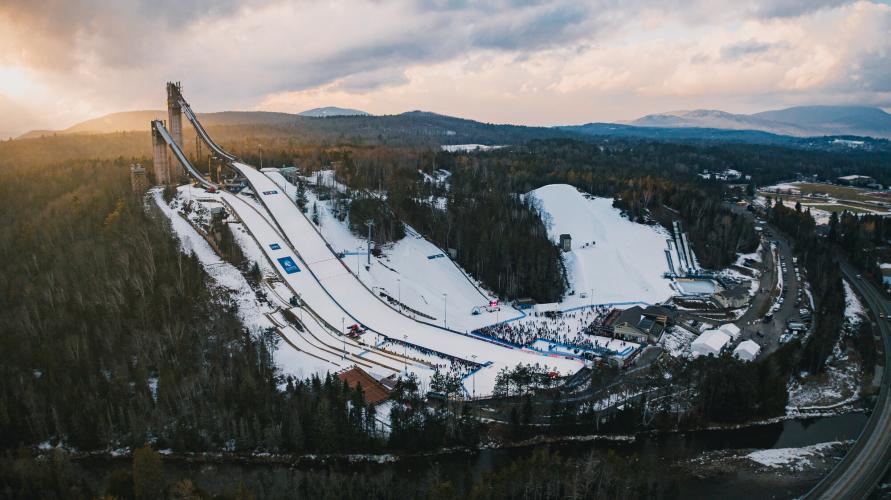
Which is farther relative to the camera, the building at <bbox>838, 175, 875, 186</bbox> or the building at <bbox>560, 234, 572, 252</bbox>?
the building at <bbox>838, 175, 875, 186</bbox>

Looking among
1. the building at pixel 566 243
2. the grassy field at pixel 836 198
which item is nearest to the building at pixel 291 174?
the building at pixel 566 243

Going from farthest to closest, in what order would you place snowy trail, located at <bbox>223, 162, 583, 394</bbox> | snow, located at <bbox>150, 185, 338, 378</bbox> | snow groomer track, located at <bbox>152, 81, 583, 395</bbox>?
snowy trail, located at <bbox>223, 162, 583, 394</bbox> < snow groomer track, located at <bbox>152, 81, 583, 395</bbox> < snow, located at <bbox>150, 185, 338, 378</bbox>

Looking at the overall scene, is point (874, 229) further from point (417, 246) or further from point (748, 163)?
point (748, 163)

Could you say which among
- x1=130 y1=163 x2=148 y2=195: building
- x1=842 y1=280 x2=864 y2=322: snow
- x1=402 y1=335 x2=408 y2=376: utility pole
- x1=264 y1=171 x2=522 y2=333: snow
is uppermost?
x1=130 y1=163 x2=148 y2=195: building

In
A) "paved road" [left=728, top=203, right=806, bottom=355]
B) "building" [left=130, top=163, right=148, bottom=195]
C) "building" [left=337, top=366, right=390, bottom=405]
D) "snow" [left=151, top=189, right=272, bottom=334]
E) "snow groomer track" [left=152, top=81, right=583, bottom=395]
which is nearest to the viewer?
"building" [left=337, top=366, right=390, bottom=405]

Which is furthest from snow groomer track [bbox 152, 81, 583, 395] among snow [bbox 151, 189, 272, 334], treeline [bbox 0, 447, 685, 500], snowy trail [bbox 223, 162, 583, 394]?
treeline [bbox 0, 447, 685, 500]

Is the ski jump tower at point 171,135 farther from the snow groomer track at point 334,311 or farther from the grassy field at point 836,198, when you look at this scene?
the grassy field at point 836,198

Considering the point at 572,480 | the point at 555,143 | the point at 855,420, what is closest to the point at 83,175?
the point at 572,480

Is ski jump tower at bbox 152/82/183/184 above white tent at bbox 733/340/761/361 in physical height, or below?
above

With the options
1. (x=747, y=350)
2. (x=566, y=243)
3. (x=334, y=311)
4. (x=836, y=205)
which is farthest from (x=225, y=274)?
(x=836, y=205)

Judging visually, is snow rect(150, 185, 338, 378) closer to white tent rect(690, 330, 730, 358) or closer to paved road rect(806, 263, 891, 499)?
white tent rect(690, 330, 730, 358)
